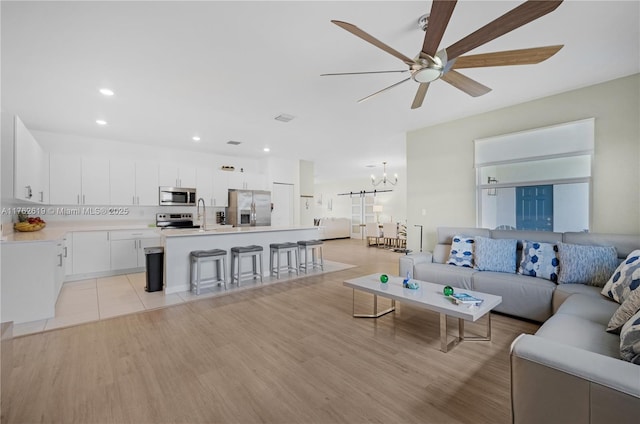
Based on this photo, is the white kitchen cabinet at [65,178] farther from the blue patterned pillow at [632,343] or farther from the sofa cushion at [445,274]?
the blue patterned pillow at [632,343]

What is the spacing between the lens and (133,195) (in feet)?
18.3

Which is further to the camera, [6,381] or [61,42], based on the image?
[61,42]

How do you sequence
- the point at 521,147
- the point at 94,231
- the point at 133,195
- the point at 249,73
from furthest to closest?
the point at 133,195, the point at 94,231, the point at 521,147, the point at 249,73

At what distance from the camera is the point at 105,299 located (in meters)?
3.75

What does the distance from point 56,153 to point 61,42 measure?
353 cm

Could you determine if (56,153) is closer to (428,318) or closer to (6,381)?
(6,381)

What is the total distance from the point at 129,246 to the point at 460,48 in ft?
19.6

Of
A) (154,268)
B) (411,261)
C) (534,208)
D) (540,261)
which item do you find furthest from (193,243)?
(534,208)

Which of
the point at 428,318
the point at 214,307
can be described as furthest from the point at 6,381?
the point at 428,318

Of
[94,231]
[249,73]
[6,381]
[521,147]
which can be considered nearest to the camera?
[6,381]

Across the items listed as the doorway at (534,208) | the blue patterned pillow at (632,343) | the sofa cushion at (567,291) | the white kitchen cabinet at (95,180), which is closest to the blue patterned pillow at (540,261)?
the sofa cushion at (567,291)

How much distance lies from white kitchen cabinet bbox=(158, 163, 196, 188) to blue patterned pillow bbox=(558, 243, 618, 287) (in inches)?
262

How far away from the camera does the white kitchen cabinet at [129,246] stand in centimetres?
505

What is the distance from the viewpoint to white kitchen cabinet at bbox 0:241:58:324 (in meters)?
2.88
